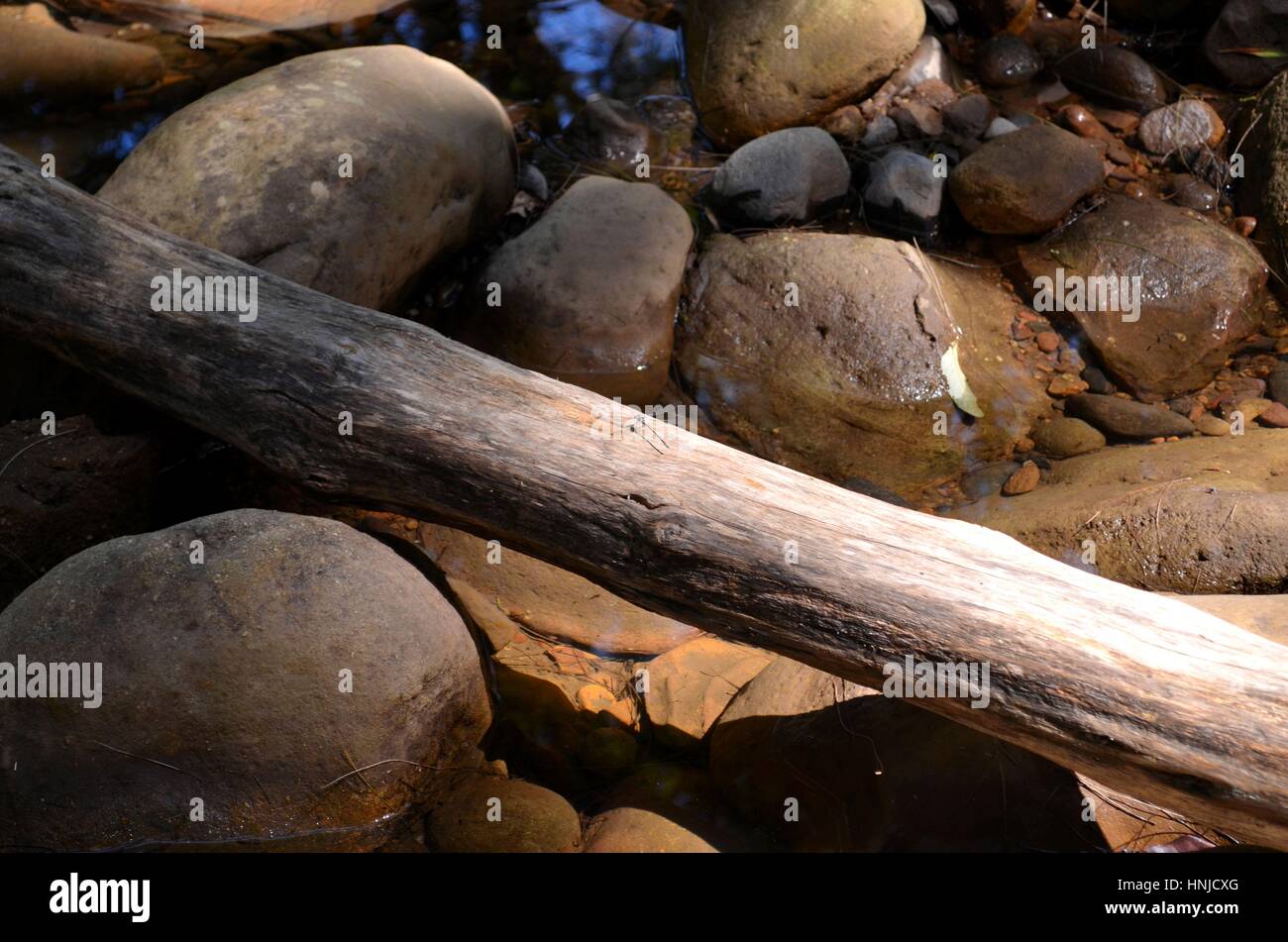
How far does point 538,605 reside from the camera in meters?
3.49

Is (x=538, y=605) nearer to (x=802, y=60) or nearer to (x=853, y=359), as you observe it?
(x=853, y=359)

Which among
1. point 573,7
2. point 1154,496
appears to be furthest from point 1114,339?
point 573,7

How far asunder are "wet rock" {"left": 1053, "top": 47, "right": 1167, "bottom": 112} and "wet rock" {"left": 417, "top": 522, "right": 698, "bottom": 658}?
3.91 m

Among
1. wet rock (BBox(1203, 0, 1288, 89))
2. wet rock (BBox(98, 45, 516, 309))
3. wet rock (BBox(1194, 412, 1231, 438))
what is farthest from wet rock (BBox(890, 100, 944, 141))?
wet rock (BBox(98, 45, 516, 309))

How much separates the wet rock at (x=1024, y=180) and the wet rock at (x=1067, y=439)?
109 centimetres

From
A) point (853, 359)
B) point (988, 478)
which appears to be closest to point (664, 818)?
point (988, 478)

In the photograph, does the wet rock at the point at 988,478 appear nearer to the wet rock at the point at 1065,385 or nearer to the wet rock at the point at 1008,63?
the wet rock at the point at 1065,385

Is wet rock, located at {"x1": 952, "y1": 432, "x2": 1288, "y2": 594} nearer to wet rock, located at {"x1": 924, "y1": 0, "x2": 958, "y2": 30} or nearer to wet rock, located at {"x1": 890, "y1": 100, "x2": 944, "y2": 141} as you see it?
wet rock, located at {"x1": 890, "y1": 100, "x2": 944, "y2": 141}

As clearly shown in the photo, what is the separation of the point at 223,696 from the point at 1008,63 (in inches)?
197

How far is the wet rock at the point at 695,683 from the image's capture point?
10.2 feet

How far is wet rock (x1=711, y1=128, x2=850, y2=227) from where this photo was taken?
15.4ft

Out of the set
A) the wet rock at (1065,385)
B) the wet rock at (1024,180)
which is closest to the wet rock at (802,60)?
the wet rock at (1024,180)

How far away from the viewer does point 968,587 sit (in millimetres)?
2406
